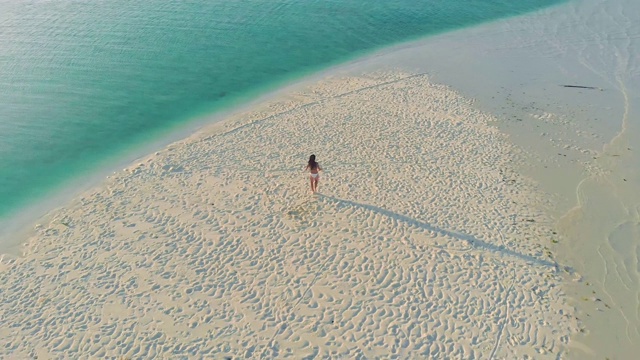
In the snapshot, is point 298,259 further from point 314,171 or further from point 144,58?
point 144,58

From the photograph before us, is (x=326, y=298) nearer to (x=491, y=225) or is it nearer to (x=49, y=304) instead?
(x=491, y=225)

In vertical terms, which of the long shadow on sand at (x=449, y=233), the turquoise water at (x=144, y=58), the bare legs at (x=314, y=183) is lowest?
the long shadow on sand at (x=449, y=233)

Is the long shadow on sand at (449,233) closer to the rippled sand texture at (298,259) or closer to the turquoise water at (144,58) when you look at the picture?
the rippled sand texture at (298,259)

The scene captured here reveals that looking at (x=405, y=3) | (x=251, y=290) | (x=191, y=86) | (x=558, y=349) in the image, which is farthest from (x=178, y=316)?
(x=405, y=3)

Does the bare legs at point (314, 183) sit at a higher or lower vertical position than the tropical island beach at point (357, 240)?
higher

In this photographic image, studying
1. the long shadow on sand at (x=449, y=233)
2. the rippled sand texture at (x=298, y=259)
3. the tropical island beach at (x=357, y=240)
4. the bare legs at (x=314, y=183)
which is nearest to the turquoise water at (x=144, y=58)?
the tropical island beach at (x=357, y=240)
